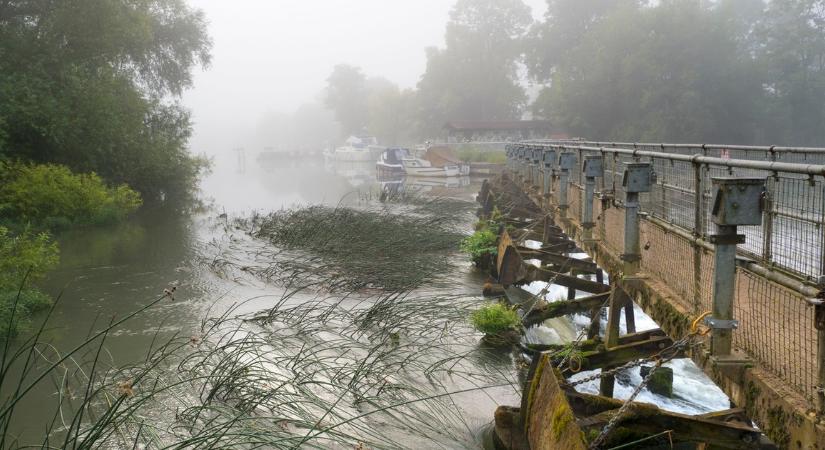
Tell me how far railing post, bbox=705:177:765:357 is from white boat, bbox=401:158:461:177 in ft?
134

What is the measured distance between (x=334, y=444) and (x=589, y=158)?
442 cm

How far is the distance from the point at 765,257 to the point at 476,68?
220 ft

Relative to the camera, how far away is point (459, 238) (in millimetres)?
15000

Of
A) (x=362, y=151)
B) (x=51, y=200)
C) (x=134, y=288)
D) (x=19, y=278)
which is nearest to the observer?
(x=19, y=278)

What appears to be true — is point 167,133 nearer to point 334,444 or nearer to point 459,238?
point 459,238

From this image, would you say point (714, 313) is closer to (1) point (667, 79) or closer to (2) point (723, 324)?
(2) point (723, 324)

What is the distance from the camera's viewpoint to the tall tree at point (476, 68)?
68.4 m

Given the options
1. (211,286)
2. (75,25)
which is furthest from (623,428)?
(75,25)

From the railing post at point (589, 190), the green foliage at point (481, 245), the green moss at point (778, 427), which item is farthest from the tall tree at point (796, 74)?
the green moss at point (778, 427)

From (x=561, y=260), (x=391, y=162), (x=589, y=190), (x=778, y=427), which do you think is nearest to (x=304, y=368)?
(x=778, y=427)

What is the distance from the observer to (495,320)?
7770 mm

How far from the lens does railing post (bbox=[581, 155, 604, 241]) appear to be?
7.74m

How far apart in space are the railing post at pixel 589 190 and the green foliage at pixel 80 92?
1440cm

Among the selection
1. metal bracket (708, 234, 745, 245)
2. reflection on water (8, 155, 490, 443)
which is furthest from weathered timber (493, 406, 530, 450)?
metal bracket (708, 234, 745, 245)
